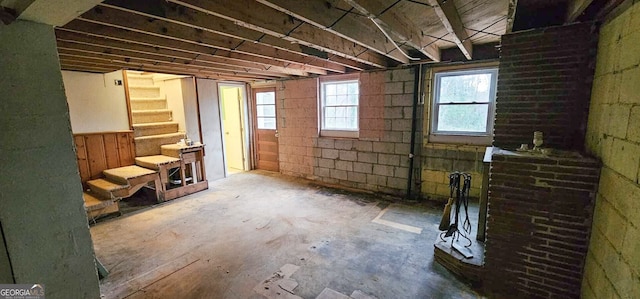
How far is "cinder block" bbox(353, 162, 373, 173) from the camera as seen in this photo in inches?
187

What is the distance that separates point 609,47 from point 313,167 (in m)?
4.46

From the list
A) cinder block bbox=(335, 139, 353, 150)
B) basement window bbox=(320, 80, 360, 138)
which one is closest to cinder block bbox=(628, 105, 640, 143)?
basement window bbox=(320, 80, 360, 138)

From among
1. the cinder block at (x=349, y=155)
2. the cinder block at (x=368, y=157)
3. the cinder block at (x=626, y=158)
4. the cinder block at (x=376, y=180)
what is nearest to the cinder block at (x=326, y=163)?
the cinder block at (x=349, y=155)

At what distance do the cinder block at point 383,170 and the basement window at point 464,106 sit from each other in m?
0.87

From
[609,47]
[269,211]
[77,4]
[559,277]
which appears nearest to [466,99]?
[609,47]

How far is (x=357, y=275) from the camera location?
2.38 m

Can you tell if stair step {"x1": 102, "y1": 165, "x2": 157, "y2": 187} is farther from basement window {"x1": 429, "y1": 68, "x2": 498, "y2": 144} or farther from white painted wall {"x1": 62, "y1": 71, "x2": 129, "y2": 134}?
basement window {"x1": 429, "y1": 68, "x2": 498, "y2": 144}

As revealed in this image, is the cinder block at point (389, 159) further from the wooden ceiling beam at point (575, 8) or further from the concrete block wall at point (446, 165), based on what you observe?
the wooden ceiling beam at point (575, 8)

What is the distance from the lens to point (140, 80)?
5.20m

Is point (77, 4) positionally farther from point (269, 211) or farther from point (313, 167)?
point (313, 167)

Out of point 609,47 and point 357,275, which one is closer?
point 609,47

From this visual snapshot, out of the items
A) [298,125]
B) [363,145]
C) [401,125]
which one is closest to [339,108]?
[363,145]

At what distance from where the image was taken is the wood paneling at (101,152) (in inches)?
162

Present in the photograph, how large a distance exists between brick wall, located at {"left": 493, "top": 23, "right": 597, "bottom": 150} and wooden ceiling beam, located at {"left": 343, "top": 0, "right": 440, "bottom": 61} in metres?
0.79
